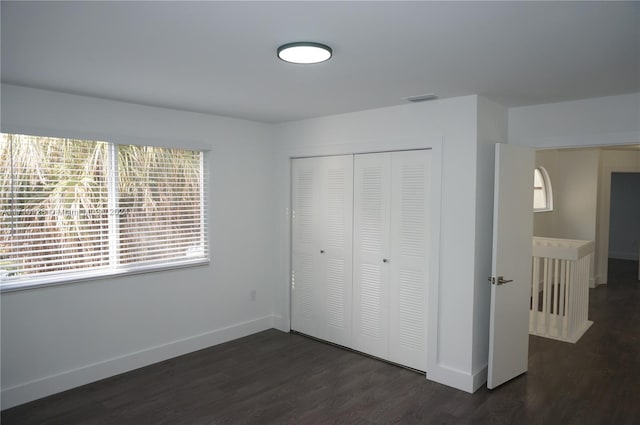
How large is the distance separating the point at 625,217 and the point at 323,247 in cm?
869

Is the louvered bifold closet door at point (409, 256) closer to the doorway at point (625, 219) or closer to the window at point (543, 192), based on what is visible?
the window at point (543, 192)

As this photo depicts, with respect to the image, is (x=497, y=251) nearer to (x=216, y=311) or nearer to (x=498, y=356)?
(x=498, y=356)

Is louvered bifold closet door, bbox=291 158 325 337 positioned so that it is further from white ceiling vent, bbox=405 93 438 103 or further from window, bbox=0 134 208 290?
white ceiling vent, bbox=405 93 438 103

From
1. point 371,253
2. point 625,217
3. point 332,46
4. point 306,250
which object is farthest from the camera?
point 625,217

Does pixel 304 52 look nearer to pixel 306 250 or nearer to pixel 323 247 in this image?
pixel 323 247

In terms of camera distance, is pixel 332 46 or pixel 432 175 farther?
pixel 432 175

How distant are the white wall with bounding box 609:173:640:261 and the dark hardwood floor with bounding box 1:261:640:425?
6597mm

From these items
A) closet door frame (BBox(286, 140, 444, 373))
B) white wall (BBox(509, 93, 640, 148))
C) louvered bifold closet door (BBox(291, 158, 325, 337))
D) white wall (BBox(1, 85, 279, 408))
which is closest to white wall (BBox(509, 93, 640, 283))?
white wall (BBox(509, 93, 640, 148))

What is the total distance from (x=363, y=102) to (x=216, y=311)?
102 inches

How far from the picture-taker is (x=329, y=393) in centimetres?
340

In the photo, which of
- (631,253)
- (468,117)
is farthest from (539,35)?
(631,253)

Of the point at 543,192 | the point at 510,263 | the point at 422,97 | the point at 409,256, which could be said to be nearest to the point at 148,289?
the point at 409,256

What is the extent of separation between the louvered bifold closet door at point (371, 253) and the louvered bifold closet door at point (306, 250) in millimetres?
501

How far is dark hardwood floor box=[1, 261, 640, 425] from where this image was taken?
120 inches
